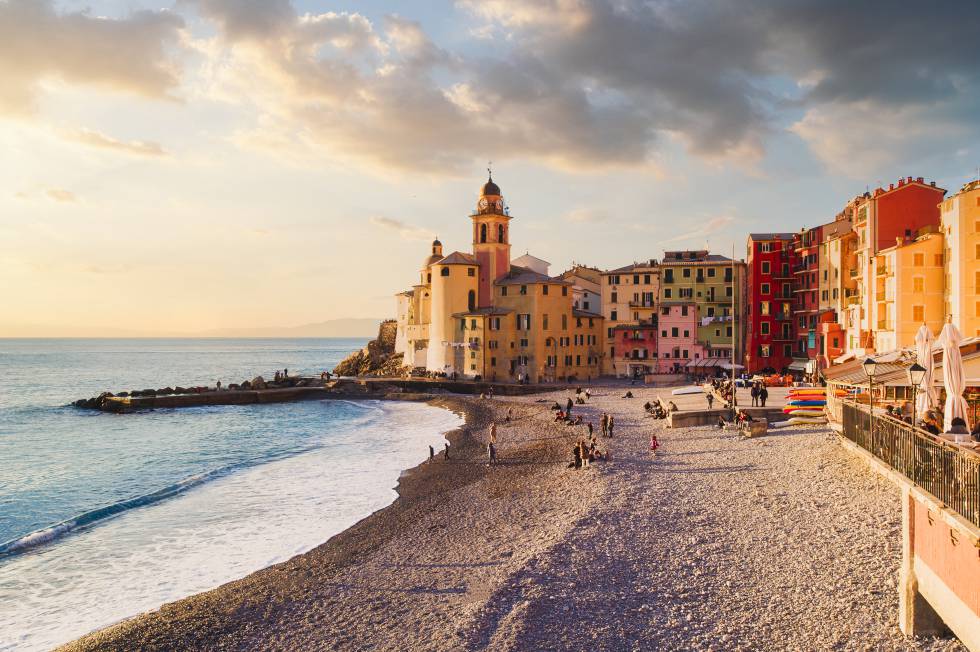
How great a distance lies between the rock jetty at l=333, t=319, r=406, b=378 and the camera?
106562 mm

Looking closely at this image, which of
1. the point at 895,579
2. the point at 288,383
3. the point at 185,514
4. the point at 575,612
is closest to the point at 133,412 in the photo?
the point at 288,383

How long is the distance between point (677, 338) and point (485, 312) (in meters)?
23.4

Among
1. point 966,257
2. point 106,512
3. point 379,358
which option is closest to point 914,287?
point 966,257

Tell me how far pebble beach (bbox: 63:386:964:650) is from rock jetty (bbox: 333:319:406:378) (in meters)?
77.8

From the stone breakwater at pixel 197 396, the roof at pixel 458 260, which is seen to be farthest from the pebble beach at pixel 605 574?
the stone breakwater at pixel 197 396

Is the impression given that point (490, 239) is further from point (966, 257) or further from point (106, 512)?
point (106, 512)

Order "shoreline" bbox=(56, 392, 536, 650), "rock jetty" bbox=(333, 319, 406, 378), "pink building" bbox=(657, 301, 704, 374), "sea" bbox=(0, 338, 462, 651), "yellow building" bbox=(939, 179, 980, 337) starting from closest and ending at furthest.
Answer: "shoreline" bbox=(56, 392, 536, 650) → "sea" bbox=(0, 338, 462, 651) → "yellow building" bbox=(939, 179, 980, 337) → "pink building" bbox=(657, 301, 704, 374) → "rock jetty" bbox=(333, 319, 406, 378)

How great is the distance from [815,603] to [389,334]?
10647 centimetres

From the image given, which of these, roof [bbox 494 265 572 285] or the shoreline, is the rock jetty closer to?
roof [bbox 494 265 572 285]

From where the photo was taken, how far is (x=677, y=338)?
3174 inches

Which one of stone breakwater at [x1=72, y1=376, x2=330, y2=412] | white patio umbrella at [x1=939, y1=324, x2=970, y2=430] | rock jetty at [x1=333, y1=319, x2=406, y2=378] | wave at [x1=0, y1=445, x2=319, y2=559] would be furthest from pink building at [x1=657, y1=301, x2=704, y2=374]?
white patio umbrella at [x1=939, y1=324, x2=970, y2=430]

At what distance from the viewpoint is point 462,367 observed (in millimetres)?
82062

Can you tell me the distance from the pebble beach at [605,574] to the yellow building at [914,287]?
20.6 meters

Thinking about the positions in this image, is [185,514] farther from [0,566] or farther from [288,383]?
[288,383]
